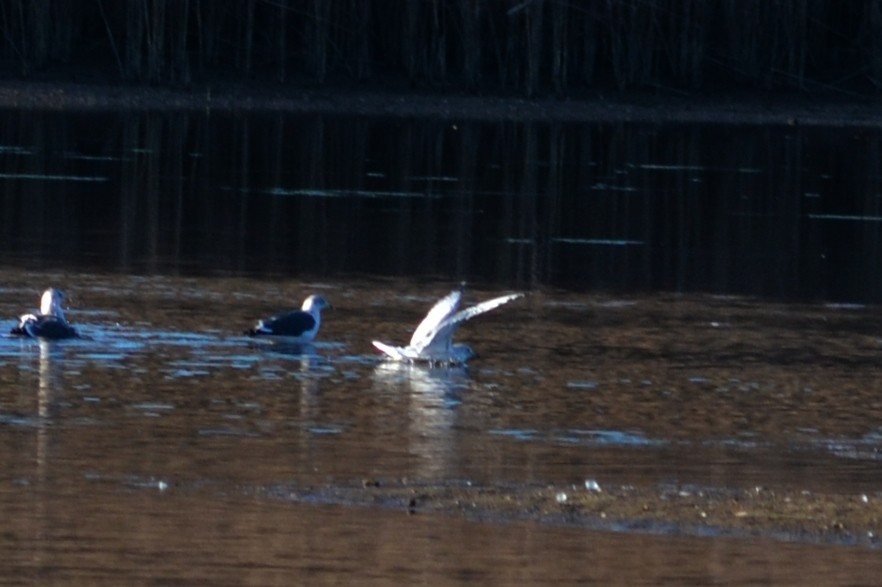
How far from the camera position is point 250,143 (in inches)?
1232

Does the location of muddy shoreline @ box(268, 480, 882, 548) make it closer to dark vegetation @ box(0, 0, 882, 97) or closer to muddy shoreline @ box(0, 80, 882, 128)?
muddy shoreline @ box(0, 80, 882, 128)

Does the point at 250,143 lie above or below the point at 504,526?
above

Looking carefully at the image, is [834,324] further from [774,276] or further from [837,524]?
[837,524]

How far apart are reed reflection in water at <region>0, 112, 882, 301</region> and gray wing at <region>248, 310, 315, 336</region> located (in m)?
3.70

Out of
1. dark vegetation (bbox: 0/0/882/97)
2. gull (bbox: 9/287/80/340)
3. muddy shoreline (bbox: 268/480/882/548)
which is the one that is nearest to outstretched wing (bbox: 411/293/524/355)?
gull (bbox: 9/287/80/340)

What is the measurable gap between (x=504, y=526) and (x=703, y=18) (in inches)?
1286

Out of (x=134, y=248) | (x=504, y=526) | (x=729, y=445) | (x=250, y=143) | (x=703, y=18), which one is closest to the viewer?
(x=504, y=526)

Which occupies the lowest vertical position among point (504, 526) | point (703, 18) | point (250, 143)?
point (504, 526)

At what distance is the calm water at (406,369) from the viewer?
8.87 meters

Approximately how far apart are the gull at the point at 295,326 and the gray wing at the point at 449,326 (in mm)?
861

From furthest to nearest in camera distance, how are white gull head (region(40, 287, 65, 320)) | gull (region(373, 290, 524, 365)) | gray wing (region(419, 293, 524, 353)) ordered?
white gull head (region(40, 287, 65, 320)) → gull (region(373, 290, 524, 365)) → gray wing (region(419, 293, 524, 353))

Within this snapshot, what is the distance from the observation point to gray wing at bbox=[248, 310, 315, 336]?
46.8 feet

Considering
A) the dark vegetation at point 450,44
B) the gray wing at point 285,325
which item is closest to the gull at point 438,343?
the gray wing at point 285,325

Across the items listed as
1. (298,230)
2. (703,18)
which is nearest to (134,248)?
(298,230)
